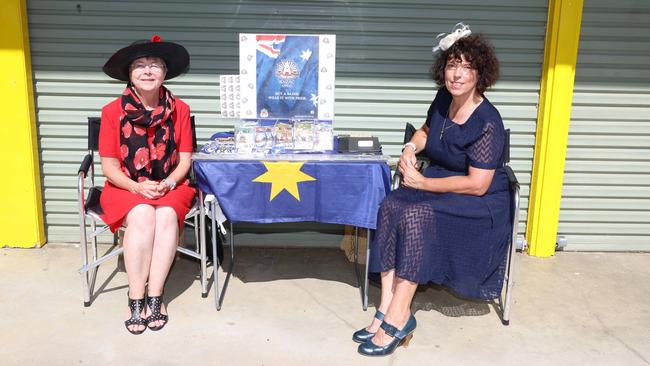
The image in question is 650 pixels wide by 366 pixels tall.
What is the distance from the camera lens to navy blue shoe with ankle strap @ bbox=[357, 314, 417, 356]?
314cm

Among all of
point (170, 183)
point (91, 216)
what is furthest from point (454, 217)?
point (91, 216)

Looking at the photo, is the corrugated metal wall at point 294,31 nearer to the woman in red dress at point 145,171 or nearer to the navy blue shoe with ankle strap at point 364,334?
the woman in red dress at point 145,171

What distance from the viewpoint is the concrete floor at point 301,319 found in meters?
3.15

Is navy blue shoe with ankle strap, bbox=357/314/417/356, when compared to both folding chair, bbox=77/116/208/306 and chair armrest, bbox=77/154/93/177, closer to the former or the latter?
folding chair, bbox=77/116/208/306

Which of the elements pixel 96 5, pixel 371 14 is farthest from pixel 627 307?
pixel 96 5

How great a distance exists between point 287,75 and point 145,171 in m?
0.96

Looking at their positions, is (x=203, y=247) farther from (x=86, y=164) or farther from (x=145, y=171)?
(x=86, y=164)

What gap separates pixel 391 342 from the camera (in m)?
3.16

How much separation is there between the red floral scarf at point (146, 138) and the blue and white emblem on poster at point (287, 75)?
447 mm

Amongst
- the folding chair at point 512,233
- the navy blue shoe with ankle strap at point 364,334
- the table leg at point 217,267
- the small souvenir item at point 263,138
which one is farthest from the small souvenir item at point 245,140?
the navy blue shoe with ankle strap at point 364,334

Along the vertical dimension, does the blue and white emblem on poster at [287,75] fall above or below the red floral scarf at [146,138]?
above

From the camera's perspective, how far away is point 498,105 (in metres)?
4.46

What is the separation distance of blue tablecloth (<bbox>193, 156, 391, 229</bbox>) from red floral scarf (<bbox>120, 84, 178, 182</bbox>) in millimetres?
237

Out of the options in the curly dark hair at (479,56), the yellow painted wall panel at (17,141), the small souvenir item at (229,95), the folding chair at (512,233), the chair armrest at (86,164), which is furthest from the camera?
the yellow painted wall panel at (17,141)
